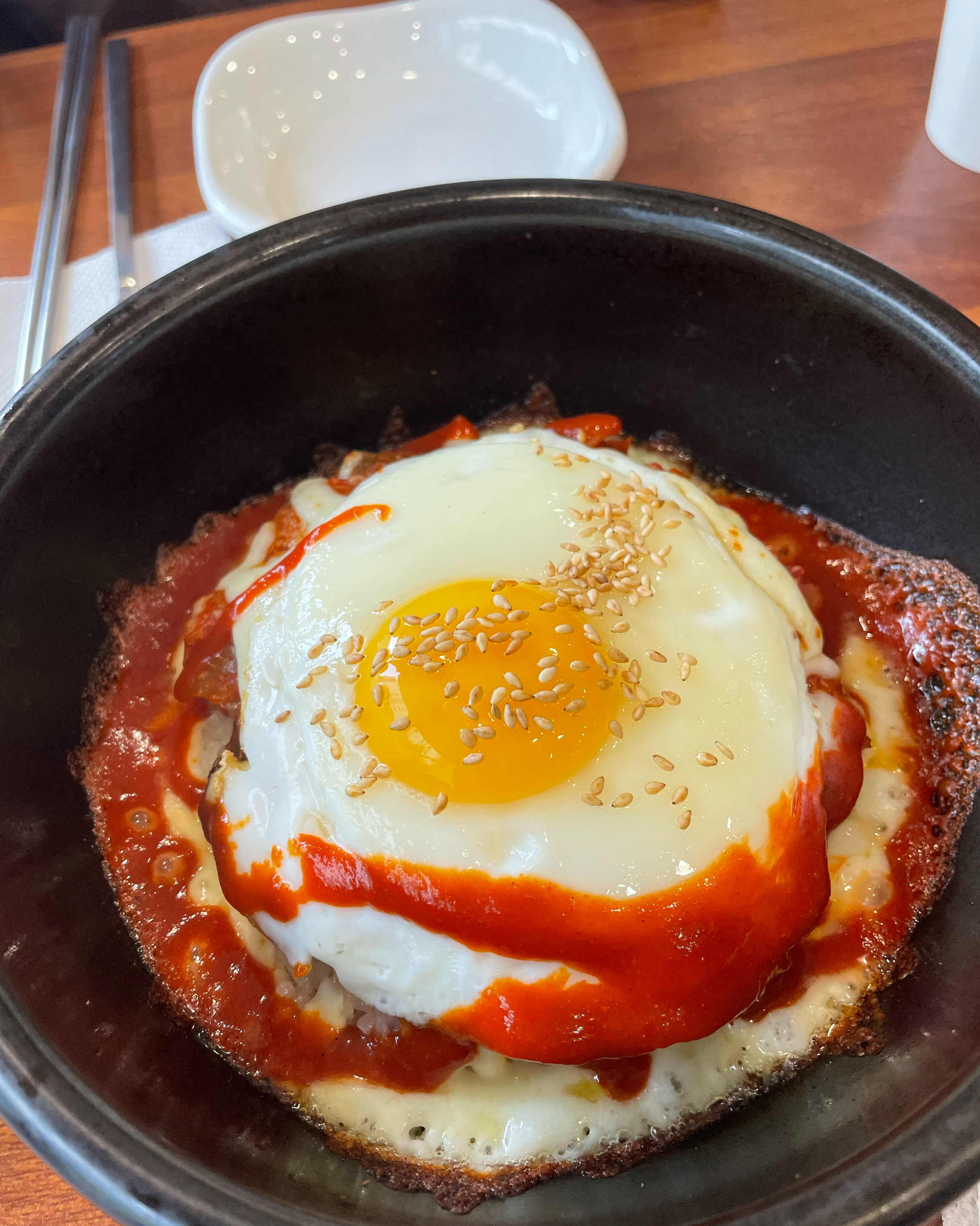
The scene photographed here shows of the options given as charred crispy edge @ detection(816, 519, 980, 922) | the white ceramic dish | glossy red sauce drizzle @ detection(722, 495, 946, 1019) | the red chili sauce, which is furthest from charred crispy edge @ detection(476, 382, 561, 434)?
the white ceramic dish

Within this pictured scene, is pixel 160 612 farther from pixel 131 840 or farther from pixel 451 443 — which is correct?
pixel 451 443

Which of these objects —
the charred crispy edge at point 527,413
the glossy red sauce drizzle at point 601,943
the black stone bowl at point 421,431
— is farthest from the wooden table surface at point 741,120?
the glossy red sauce drizzle at point 601,943

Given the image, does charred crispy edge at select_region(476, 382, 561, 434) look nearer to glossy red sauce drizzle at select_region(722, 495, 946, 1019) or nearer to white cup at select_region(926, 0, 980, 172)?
glossy red sauce drizzle at select_region(722, 495, 946, 1019)

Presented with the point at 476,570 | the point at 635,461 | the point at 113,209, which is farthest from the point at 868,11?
the point at 476,570

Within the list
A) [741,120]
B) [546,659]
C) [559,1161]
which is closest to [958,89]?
[741,120]

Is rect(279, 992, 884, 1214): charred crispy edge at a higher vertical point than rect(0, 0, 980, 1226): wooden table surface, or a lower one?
lower

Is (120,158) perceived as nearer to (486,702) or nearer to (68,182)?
(68,182)
